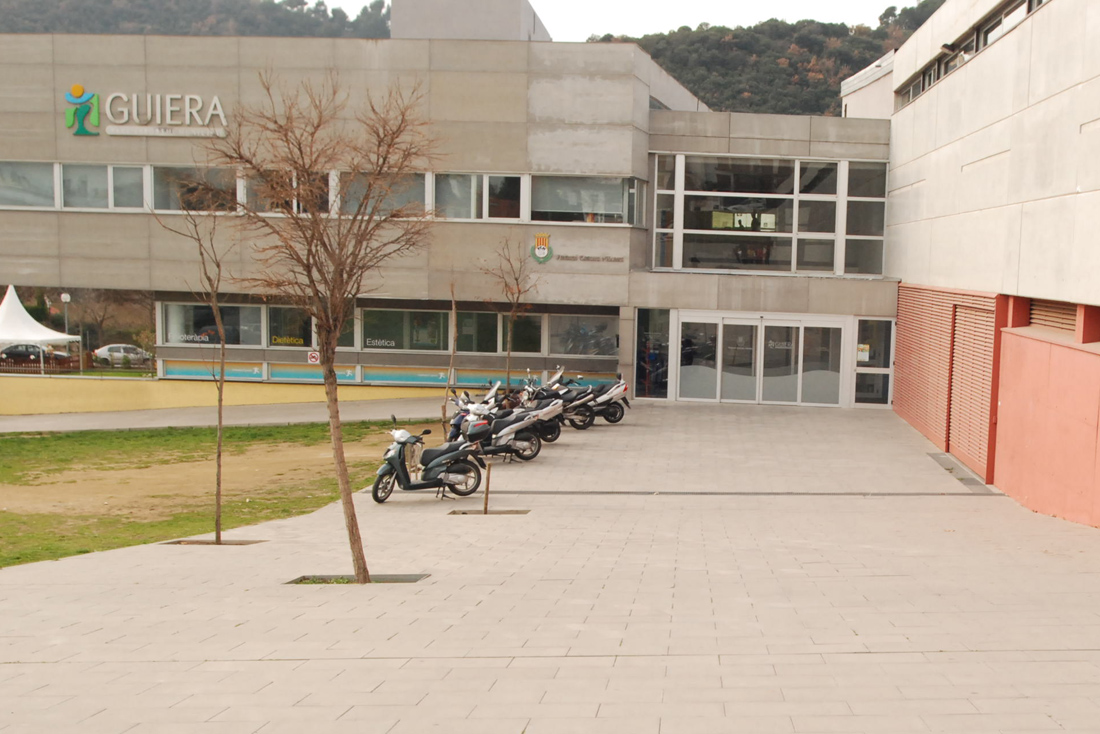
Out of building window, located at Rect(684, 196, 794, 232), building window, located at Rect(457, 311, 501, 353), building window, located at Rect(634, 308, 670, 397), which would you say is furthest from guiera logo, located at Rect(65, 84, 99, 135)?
building window, located at Rect(684, 196, 794, 232)

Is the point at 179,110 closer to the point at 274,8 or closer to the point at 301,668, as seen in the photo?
the point at 301,668

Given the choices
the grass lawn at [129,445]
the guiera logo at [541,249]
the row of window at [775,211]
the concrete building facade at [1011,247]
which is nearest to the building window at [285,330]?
the grass lawn at [129,445]

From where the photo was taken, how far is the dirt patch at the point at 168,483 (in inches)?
611

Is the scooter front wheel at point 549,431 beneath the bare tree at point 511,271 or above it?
beneath

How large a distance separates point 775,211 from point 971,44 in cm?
818

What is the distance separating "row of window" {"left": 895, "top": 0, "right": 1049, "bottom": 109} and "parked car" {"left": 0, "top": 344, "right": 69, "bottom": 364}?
920 inches

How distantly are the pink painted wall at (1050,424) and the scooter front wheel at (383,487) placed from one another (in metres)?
9.00

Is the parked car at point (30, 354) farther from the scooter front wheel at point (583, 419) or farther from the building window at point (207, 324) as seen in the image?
the scooter front wheel at point (583, 419)

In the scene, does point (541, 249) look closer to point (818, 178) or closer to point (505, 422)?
point (818, 178)

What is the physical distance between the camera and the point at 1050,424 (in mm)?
13672

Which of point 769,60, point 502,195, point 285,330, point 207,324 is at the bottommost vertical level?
point 285,330

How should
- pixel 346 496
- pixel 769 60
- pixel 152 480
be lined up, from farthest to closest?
pixel 769 60 < pixel 152 480 < pixel 346 496

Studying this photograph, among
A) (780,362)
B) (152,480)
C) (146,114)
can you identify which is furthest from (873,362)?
(146,114)

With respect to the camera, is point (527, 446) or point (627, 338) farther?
point (627, 338)
